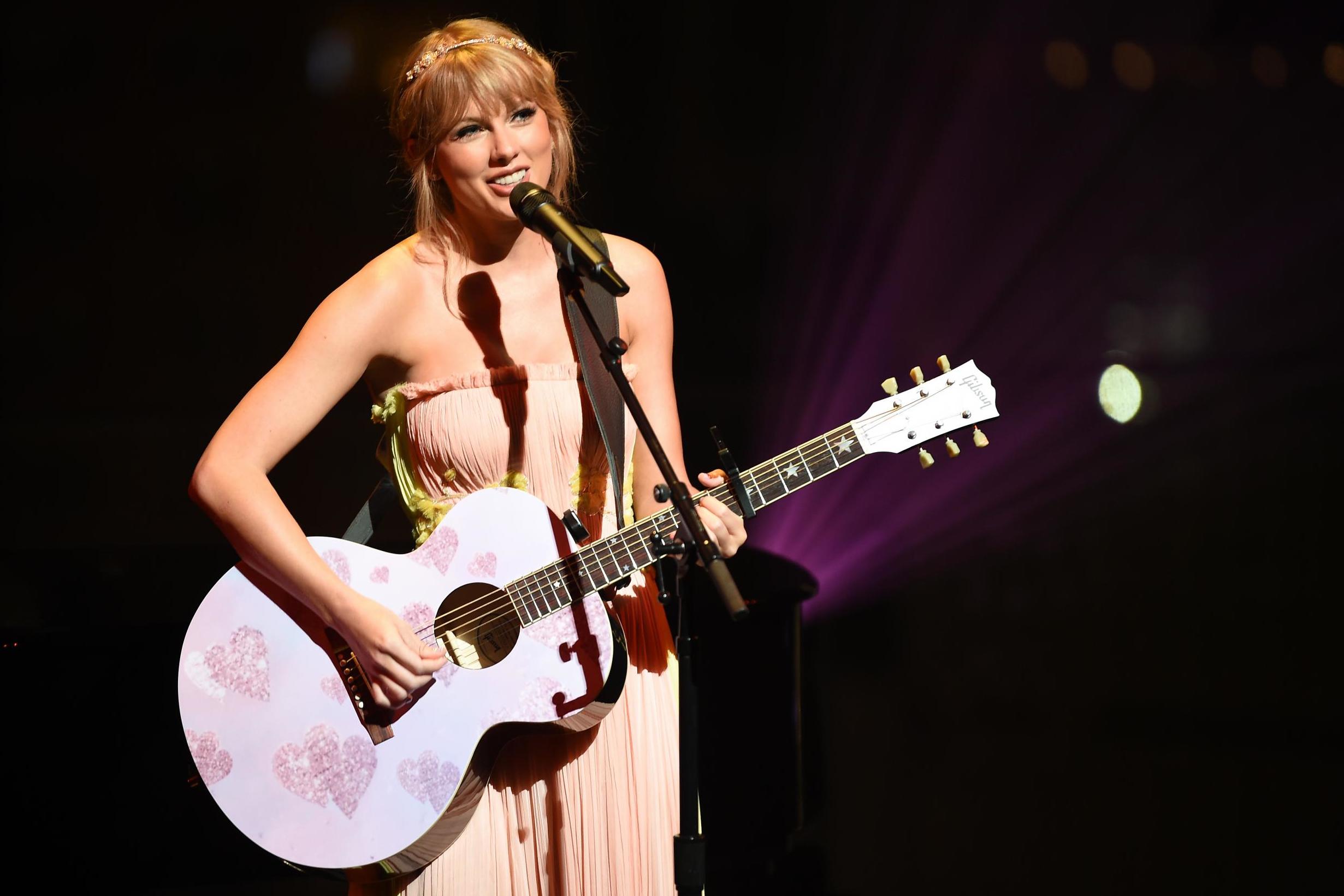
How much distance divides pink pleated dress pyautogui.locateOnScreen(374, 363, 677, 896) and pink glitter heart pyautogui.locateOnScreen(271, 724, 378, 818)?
0.61 ft

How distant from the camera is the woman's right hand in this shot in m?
1.84

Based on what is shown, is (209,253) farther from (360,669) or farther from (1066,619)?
(1066,619)

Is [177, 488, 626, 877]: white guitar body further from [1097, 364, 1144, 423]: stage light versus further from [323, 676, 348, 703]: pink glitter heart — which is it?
[1097, 364, 1144, 423]: stage light

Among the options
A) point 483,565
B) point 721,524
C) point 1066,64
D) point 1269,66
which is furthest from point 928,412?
point 1269,66

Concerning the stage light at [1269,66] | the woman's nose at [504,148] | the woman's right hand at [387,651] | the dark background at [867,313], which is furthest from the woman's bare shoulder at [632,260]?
the stage light at [1269,66]

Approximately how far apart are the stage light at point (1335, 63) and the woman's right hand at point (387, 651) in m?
3.69

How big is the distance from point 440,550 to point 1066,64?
2.91 metres

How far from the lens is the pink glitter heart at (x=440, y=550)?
6.40ft

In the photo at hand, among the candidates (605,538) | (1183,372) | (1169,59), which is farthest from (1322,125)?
(605,538)

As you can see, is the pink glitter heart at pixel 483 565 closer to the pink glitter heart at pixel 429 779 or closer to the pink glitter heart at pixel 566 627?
the pink glitter heart at pixel 566 627

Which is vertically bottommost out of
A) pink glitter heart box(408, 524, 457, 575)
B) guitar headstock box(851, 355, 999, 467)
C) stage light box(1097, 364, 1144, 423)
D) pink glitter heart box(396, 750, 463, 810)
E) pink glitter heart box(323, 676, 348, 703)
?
pink glitter heart box(396, 750, 463, 810)

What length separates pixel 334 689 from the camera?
1.93 m

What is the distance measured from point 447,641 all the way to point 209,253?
2.31 m

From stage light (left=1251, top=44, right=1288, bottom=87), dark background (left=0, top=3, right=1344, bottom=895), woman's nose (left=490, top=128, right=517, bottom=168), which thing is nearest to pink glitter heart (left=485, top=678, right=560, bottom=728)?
woman's nose (left=490, top=128, right=517, bottom=168)
